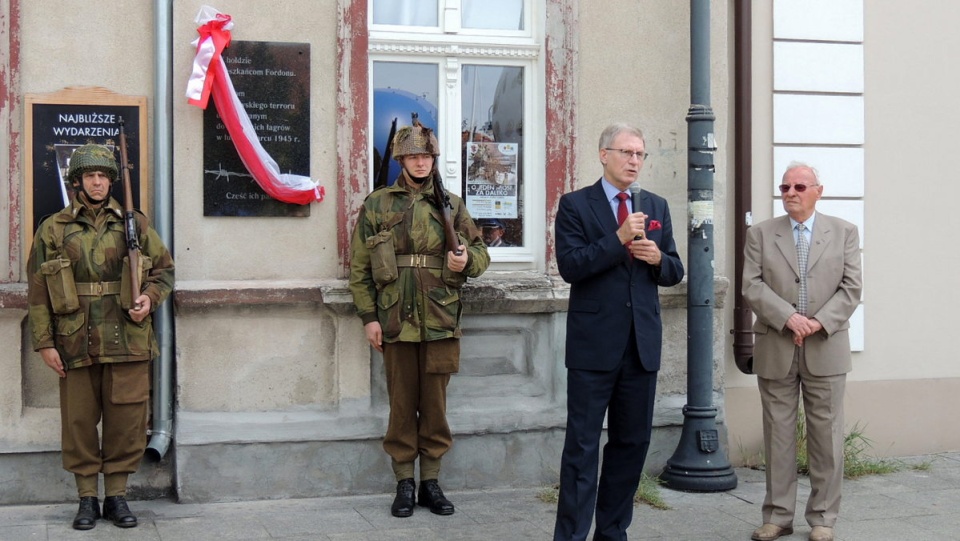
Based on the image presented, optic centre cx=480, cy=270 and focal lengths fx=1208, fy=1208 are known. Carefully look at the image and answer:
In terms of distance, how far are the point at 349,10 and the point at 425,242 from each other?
1.54 meters

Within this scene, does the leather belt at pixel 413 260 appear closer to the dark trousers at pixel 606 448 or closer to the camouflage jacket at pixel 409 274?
the camouflage jacket at pixel 409 274

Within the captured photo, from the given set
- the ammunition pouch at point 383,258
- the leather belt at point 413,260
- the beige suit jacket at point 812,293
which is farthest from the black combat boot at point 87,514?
the beige suit jacket at point 812,293

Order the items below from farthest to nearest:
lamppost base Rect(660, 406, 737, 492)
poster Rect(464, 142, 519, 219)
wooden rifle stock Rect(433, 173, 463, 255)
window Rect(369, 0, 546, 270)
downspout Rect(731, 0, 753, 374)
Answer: downspout Rect(731, 0, 753, 374) → poster Rect(464, 142, 519, 219) → window Rect(369, 0, 546, 270) → lamppost base Rect(660, 406, 737, 492) → wooden rifle stock Rect(433, 173, 463, 255)

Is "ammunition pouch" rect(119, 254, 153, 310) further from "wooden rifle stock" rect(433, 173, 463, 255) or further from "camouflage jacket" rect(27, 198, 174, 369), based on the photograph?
"wooden rifle stock" rect(433, 173, 463, 255)

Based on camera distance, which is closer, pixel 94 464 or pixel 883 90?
pixel 94 464

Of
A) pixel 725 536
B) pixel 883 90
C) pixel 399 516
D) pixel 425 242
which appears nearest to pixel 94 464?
pixel 399 516

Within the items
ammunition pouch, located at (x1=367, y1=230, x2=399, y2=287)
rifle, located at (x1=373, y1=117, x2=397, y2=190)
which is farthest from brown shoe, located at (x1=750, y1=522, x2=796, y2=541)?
rifle, located at (x1=373, y1=117, x2=397, y2=190)

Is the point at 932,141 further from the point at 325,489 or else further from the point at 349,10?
the point at 325,489

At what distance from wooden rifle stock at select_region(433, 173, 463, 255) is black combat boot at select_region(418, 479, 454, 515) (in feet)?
4.37

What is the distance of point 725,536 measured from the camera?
21.0ft

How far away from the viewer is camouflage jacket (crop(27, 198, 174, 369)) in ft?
20.4

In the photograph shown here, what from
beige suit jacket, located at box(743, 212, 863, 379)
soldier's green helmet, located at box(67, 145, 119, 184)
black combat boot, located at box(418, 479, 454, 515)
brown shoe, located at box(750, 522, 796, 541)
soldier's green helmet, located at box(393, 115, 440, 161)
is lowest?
brown shoe, located at box(750, 522, 796, 541)

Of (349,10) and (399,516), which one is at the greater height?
(349,10)

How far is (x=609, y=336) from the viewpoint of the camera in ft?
18.4
